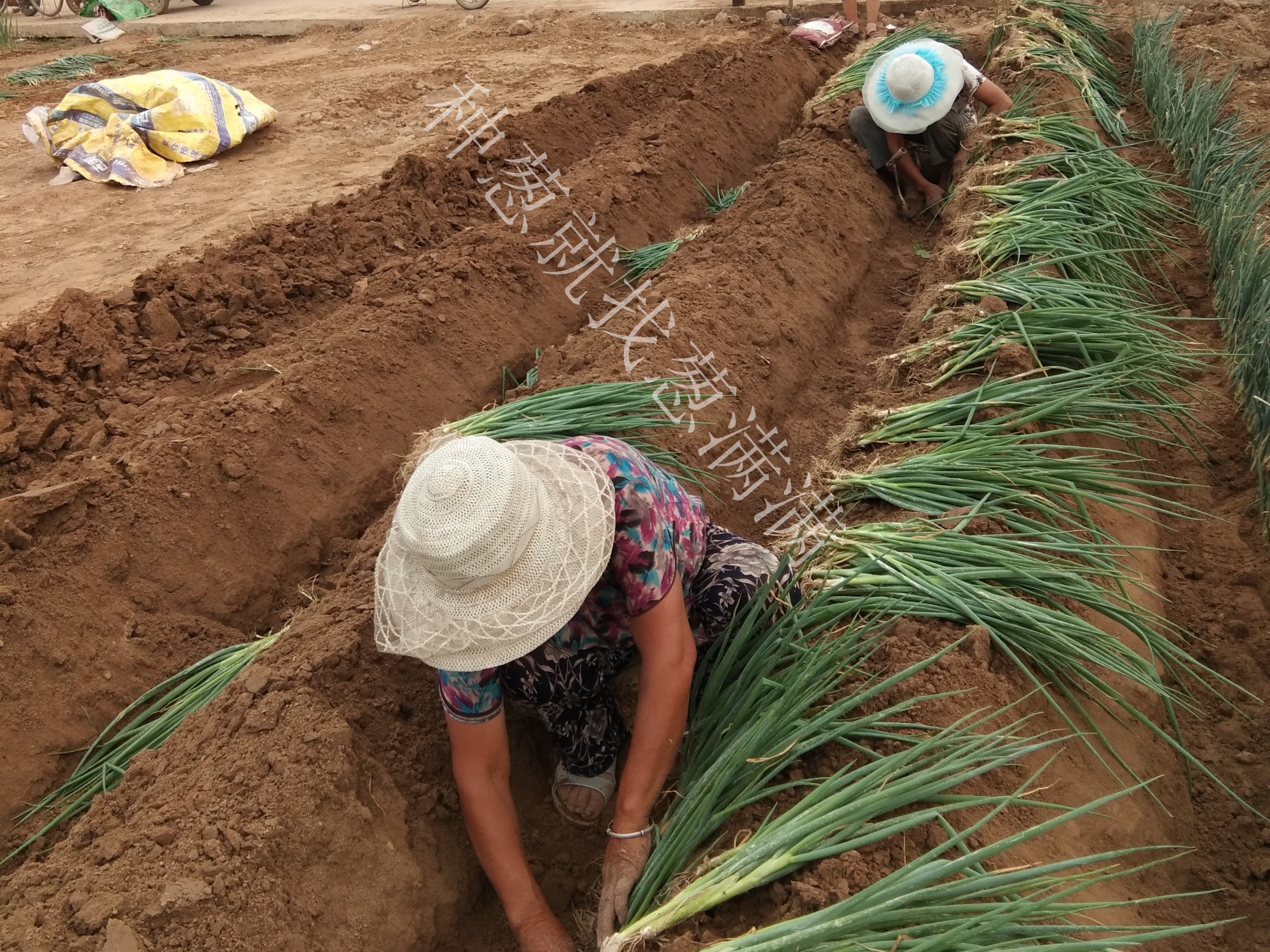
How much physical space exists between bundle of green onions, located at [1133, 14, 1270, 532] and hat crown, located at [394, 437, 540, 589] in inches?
80.2

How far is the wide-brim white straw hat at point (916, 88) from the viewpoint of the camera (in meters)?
4.22

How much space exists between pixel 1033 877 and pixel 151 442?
2616mm

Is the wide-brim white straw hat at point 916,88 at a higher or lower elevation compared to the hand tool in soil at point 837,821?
higher

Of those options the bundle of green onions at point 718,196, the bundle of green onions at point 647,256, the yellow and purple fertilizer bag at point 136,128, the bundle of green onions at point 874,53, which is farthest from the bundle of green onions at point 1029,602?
the yellow and purple fertilizer bag at point 136,128

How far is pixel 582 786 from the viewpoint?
2002 mm

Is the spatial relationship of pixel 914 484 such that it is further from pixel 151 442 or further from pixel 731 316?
pixel 151 442

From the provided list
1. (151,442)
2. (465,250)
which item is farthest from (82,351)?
(465,250)

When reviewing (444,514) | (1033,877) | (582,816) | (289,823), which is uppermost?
(444,514)

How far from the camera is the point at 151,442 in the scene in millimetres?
2854

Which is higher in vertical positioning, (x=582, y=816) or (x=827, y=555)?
(x=827, y=555)

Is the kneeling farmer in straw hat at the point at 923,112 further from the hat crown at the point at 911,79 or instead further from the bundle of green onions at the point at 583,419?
the bundle of green onions at the point at 583,419

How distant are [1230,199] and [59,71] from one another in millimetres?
8728

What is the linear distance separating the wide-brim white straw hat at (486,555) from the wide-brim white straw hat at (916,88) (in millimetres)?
3422

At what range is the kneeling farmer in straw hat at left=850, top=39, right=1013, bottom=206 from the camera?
425cm
